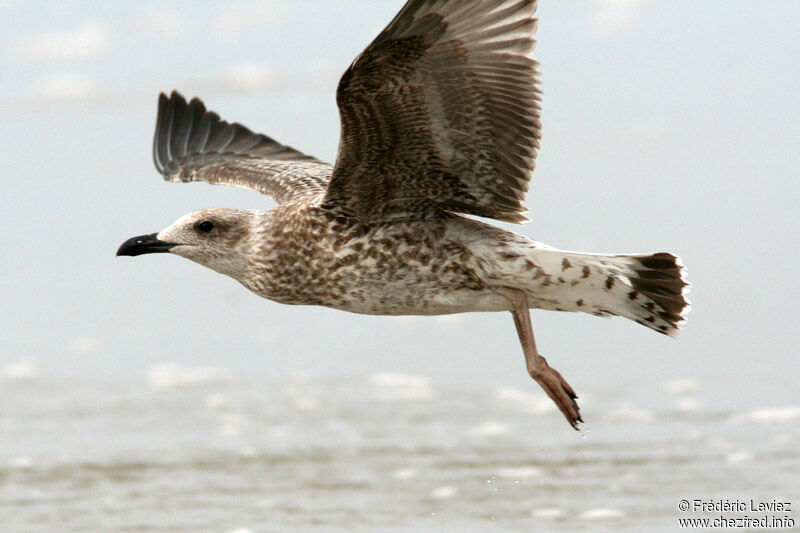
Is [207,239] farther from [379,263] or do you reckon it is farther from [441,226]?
[441,226]

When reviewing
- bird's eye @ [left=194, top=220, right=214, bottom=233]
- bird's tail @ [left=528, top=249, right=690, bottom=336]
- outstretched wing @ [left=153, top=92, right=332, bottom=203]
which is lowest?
bird's tail @ [left=528, top=249, right=690, bottom=336]

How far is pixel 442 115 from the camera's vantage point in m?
5.60

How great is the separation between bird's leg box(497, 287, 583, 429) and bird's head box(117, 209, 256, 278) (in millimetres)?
1156

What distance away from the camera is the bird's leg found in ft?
19.3

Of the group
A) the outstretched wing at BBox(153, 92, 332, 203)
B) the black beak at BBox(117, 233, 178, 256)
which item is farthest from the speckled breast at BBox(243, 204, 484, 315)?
the outstretched wing at BBox(153, 92, 332, 203)

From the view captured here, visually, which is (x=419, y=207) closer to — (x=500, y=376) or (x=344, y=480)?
(x=344, y=480)

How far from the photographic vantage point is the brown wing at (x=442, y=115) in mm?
5309

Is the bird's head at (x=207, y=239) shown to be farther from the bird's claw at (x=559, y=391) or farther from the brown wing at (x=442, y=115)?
the bird's claw at (x=559, y=391)

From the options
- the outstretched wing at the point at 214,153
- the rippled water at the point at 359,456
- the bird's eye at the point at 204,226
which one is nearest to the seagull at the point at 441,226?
the bird's eye at the point at 204,226

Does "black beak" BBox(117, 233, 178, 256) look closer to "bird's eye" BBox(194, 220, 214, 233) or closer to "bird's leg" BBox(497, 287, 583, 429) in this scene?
"bird's eye" BBox(194, 220, 214, 233)

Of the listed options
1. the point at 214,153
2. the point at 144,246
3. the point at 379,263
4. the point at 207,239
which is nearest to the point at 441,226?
the point at 379,263

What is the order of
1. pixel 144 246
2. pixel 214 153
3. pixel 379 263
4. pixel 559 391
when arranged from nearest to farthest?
pixel 559 391
pixel 379 263
pixel 144 246
pixel 214 153

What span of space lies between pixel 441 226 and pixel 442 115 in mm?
629

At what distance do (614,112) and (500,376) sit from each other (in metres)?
4.13
